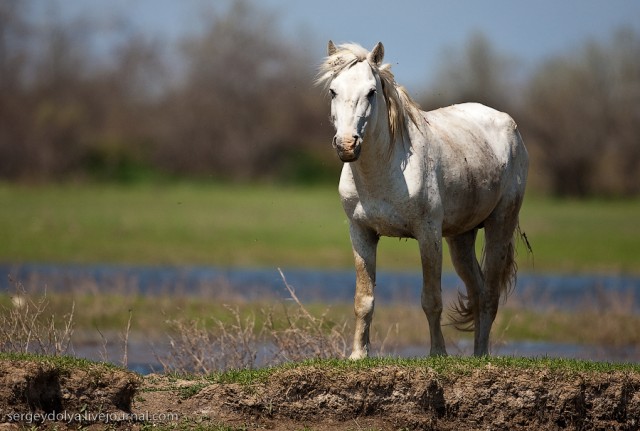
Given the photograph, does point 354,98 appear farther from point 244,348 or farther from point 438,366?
point 244,348

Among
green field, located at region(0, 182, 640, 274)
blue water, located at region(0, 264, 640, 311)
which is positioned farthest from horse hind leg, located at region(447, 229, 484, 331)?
green field, located at region(0, 182, 640, 274)

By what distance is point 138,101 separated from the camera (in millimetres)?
52125

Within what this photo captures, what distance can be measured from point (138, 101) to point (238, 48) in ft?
17.8

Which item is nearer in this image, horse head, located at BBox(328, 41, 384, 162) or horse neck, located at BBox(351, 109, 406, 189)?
horse head, located at BBox(328, 41, 384, 162)

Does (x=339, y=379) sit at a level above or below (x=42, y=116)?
above

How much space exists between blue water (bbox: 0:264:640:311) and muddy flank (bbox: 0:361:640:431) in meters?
8.38

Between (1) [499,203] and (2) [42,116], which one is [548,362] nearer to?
(1) [499,203]

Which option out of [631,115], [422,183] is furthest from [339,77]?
[631,115]

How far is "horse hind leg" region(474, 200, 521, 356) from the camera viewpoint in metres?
10.3

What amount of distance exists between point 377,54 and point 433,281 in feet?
6.39

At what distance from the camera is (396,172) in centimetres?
898

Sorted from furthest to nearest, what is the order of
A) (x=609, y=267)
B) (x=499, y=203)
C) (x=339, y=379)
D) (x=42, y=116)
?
(x=42, y=116)
(x=609, y=267)
(x=499, y=203)
(x=339, y=379)

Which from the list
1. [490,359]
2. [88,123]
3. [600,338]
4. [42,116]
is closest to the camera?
[490,359]

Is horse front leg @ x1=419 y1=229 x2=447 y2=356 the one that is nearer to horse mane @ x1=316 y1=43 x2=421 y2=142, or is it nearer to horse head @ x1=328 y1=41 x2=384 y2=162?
horse mane @ x1=316 y1=43 x2=421 y2=142
